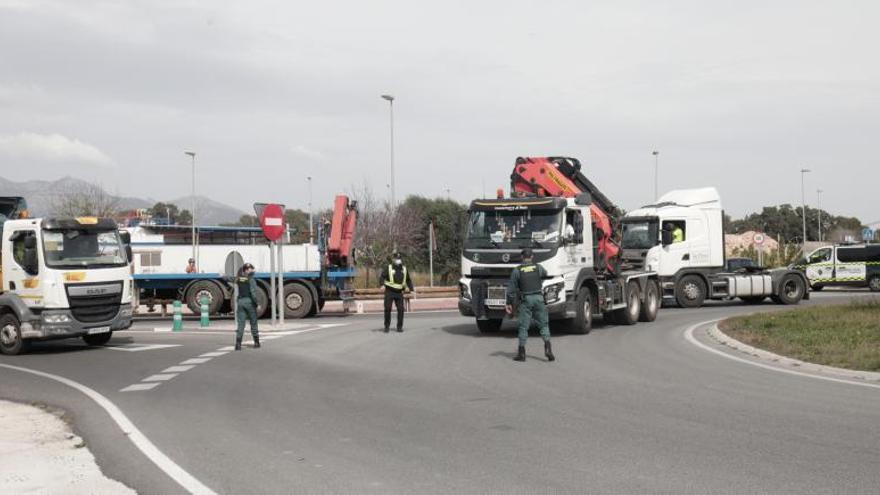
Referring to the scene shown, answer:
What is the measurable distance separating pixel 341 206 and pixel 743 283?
1326 cm

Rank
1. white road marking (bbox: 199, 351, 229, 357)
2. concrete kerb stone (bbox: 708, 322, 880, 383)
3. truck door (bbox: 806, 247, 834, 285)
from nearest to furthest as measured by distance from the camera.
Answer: concrete kerb stone (bbox: 708, 322, 880, 383), white road marking (bbox: 199, 351, 229, 357), truck door (bbox: 806, 247, 834, 285)

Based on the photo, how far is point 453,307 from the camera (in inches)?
1187

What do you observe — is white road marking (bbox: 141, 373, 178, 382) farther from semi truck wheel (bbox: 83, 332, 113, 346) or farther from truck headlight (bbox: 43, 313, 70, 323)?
semi truck wheel (bbox: 83, 332, 113, 346)

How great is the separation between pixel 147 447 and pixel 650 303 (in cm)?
1595

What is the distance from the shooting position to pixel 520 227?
16594 millimetres

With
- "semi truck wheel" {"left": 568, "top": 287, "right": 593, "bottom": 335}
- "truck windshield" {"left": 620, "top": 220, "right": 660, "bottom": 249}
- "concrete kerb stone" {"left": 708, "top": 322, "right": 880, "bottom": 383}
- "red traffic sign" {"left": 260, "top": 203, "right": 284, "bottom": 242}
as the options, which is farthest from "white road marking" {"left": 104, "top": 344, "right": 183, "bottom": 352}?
"truck windshield" {"left": 620, "top": 220, "right": 660, "bottom": 249}

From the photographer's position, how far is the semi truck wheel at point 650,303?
2089cm

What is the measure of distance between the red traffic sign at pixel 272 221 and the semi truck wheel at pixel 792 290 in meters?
17.4

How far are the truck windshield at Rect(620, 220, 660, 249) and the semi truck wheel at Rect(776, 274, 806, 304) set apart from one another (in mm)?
6275

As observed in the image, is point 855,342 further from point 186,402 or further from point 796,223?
point 796,223

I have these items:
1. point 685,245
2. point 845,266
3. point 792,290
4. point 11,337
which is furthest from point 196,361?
point 845,266

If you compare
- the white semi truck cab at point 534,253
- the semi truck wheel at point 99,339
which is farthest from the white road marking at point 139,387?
the white semi truck cab at point 534,253

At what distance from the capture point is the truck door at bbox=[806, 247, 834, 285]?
37406mm

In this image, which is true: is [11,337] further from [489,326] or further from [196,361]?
[489,326]
